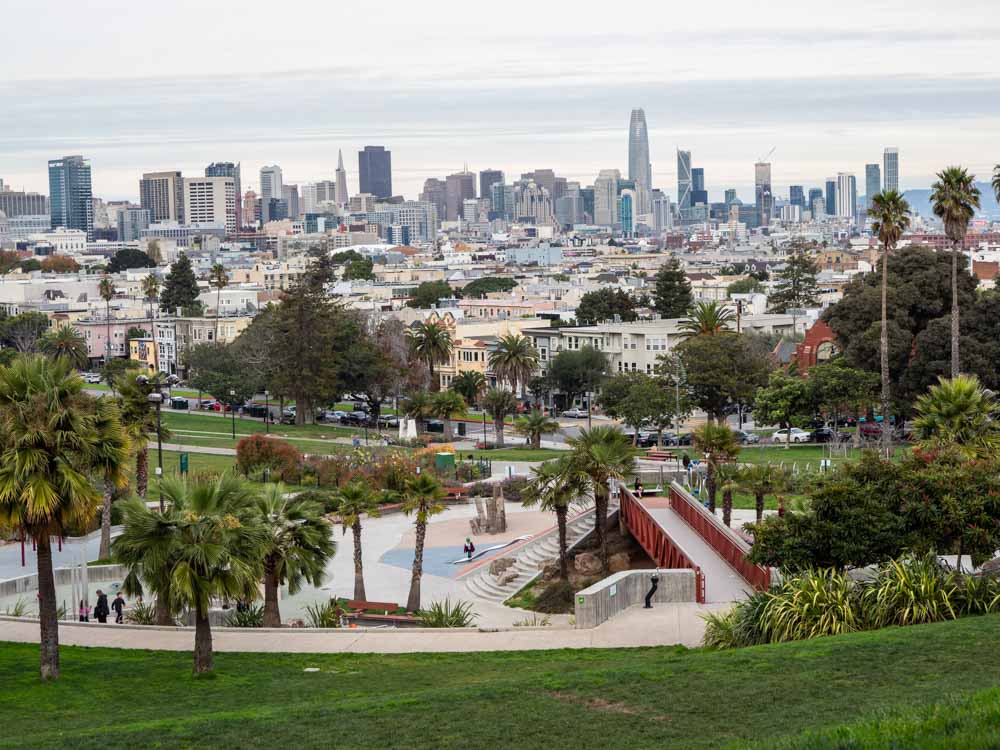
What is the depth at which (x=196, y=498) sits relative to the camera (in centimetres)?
2412

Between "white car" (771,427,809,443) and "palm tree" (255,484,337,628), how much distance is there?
134 feet

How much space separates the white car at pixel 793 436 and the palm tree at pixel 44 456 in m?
48.7

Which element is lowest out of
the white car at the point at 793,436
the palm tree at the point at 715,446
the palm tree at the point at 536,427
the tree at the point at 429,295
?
the white car at the point at 793,436

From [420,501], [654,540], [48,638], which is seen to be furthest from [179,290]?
[48,638]

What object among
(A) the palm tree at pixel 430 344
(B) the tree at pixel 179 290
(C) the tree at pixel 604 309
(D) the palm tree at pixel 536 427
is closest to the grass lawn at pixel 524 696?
(D) the palm tree at pixel 536 427

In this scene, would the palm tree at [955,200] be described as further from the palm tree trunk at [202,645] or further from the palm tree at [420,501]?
the palm tree trunk at [202,645]

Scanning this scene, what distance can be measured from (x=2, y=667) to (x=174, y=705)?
15.8 ft

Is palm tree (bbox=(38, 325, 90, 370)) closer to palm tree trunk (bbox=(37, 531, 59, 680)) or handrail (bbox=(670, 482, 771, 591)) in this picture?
handrail (bbox=(670, 482, 771, 591))

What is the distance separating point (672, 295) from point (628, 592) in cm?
9828

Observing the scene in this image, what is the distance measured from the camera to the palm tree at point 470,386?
308ft

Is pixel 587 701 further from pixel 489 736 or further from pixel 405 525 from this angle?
pixel 405 525

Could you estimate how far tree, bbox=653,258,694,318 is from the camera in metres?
124

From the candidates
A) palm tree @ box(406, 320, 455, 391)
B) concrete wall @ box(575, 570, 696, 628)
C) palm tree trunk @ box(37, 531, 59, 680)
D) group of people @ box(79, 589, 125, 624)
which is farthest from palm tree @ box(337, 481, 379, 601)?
palm tree @ box(406, 320, 455, 391)

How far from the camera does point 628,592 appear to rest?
29047mm
